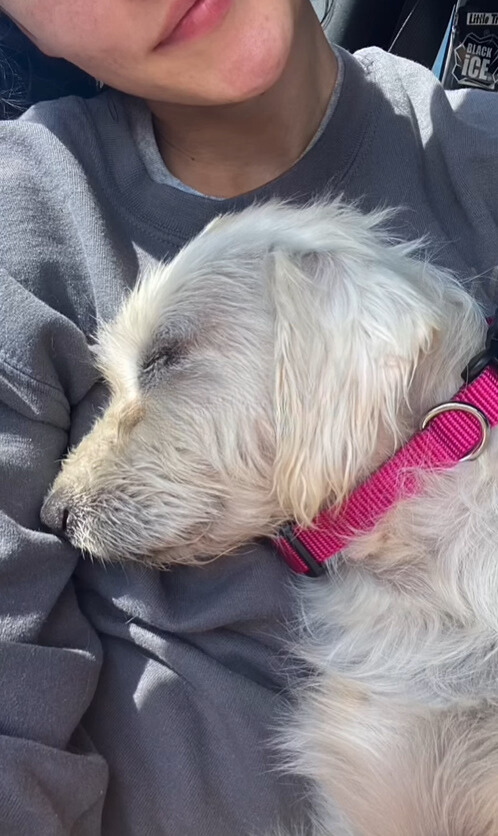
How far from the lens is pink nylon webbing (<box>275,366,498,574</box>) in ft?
3.72

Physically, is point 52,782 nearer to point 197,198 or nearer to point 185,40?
point 197,198

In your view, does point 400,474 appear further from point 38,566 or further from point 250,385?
point 38,566

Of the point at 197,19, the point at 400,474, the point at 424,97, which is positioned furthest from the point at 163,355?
the point at 424,97

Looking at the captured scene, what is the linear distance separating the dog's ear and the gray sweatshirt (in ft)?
0.77

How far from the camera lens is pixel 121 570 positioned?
1301 millimetres

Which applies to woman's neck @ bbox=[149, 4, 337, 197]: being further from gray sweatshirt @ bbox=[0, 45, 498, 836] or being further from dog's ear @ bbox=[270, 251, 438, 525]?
dog's ear @ bbox=[270, 251, 438, 525]

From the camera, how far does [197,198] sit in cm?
156

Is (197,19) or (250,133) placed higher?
(197,19)

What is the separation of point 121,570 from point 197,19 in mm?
1031

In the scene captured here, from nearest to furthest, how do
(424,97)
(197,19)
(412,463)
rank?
1. (412,463)
2. (197,19)
3. (424,97)

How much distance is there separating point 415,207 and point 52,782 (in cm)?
125

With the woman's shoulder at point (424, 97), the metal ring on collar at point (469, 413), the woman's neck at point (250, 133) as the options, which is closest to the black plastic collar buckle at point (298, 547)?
the metal ring on collar at point (469, 413)

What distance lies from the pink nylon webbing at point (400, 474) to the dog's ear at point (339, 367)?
29 millimetres

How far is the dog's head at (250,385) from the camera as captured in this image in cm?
115
